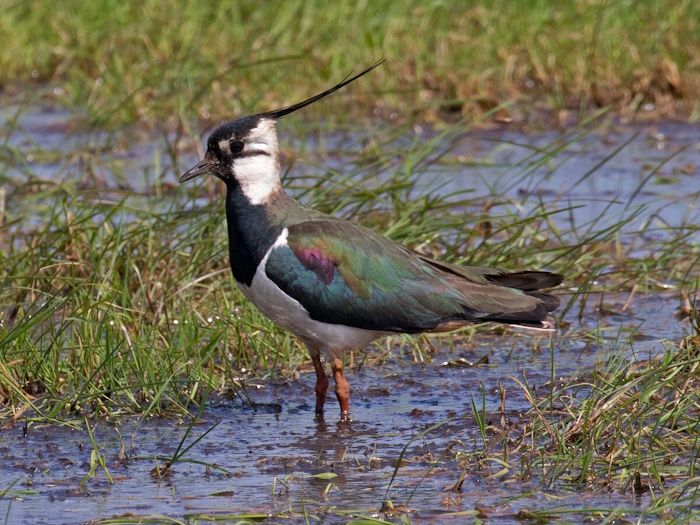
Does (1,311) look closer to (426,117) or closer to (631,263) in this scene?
(631,263)

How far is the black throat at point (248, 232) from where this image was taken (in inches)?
185

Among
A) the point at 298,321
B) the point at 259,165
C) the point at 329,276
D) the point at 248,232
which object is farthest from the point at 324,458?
the point at 259,165

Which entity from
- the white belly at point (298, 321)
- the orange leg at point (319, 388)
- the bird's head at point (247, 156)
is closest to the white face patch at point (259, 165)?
the bird's head at point (247, 156)

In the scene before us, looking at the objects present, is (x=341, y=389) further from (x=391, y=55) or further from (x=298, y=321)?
(x=391, y=55)

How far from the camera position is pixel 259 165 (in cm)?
490

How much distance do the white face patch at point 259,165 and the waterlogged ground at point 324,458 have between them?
85 cm

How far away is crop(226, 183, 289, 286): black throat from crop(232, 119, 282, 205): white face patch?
0.14 ft

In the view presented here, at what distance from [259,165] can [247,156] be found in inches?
2.3

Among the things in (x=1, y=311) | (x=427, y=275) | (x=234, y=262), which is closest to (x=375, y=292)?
(x=427, y=275)

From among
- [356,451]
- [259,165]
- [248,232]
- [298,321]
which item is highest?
[259,165]

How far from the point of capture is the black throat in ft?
15.4

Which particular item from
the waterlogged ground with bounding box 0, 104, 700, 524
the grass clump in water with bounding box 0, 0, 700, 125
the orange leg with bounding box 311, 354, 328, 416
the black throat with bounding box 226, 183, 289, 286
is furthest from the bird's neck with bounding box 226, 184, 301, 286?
the grass clump in water with bounding box 0, 0, 700, 125

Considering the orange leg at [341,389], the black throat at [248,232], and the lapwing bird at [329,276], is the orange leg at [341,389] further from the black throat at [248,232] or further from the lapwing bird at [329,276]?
the black throat at [248,232]

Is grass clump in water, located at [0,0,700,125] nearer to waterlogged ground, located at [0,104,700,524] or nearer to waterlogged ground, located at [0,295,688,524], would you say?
waterlogged ground, located at [0,104,700,524]
